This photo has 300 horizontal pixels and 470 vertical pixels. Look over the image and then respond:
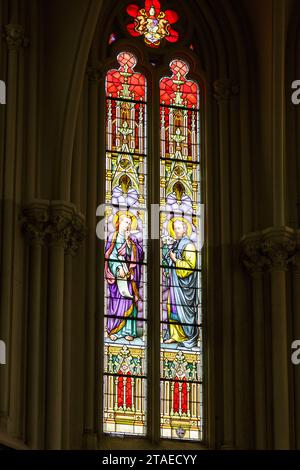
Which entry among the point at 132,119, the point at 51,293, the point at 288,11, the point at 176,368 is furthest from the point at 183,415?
the point at 288,11

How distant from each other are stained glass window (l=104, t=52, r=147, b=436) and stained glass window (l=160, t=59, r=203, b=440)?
1.00 ft

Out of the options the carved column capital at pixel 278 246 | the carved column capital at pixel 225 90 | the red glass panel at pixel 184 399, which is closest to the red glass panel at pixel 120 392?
the red glass panel at pixel 184 399

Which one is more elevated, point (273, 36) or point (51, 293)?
point (273, 36)

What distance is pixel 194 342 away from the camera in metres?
23.6

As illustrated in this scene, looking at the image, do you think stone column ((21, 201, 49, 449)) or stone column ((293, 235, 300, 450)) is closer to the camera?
stone column ((21, 201, 49, 449))

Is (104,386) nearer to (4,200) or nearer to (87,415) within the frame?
(87,415)

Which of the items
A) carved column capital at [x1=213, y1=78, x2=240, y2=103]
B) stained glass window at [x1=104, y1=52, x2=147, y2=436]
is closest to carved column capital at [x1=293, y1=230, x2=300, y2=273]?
stained glass window at [x1=104, y1=52, x2=147, y2=436]

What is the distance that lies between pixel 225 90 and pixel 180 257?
265 cm

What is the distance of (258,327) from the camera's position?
23.4 m

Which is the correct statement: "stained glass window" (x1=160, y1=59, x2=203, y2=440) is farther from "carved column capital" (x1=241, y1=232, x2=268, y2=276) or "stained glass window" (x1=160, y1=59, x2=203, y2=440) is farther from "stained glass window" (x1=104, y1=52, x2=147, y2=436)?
"carved column capital" (x1=241, y1=232, x2=268, y2=276)

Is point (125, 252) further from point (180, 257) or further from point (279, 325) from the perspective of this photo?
point (279, 325)

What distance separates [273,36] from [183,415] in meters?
5.45

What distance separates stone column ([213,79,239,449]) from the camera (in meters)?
23.1

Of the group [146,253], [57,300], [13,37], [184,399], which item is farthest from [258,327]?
[13,37]
